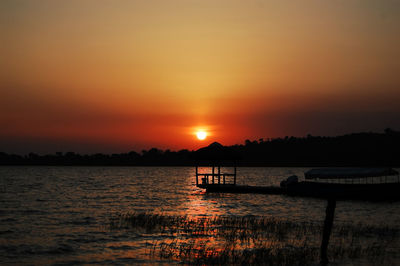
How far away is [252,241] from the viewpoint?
69.1 feet

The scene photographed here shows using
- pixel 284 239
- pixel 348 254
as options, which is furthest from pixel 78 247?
pixel 348 254

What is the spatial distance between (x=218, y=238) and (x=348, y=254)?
20.6ft

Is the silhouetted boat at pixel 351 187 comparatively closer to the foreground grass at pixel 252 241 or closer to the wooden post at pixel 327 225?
the foreground grass at pixel 252 241

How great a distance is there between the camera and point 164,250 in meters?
18.8

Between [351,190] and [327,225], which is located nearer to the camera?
[327,225]

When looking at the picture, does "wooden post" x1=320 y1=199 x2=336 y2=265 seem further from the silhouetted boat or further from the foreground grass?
the silhouetted boat

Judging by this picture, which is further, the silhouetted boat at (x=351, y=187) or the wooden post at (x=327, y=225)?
the silhouetted boat at (x=351, y=187)

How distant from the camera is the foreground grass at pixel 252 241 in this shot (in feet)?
57.4

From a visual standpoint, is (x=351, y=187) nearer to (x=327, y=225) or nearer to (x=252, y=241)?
(x=252, y=241)

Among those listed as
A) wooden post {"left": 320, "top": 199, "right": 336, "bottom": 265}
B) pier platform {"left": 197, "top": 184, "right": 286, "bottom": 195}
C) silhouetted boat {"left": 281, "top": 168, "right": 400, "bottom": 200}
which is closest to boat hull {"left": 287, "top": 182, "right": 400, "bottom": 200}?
silhouetted boat {"left": 281, "top": 168, "right": 400, "bottom": 200}

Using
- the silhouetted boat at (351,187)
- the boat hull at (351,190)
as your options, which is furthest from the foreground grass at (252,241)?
the silhouetted boat at (351,187)

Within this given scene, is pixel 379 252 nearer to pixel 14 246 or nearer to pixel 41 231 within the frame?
pixel 14 246

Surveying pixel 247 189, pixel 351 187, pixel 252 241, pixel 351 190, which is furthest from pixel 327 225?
pixel 351 187

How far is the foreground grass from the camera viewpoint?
57.4ft
